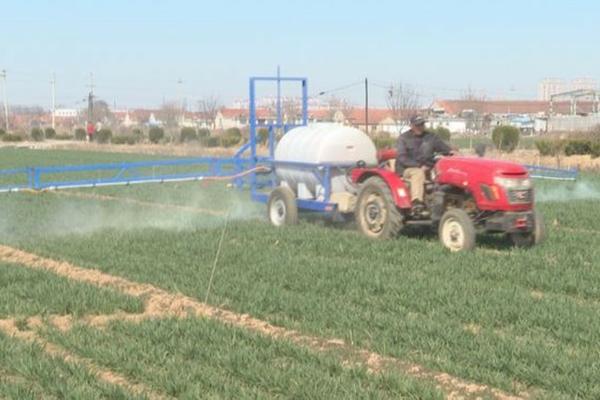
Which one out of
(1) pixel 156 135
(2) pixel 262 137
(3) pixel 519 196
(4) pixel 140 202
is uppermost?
(1) pixel 156 135

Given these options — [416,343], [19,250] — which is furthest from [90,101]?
[416,343]

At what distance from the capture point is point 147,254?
10.7m

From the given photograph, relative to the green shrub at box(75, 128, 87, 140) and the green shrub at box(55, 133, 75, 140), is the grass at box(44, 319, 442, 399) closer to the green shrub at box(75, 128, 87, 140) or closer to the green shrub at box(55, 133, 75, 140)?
the green shrub at box(75, 128, 87, 140)

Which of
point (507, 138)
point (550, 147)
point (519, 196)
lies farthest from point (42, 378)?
point (507, 138)

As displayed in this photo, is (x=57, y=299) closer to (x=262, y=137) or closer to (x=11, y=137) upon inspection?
(x=262, y=137)

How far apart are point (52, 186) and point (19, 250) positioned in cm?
662

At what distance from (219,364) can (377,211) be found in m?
6.28

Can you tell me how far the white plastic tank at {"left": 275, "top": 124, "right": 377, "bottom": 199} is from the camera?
1297 centimetres

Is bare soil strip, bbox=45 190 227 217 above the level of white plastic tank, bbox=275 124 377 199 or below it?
below

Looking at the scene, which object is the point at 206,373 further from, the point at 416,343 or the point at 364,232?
the point at 364,232

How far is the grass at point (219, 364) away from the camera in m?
5.24

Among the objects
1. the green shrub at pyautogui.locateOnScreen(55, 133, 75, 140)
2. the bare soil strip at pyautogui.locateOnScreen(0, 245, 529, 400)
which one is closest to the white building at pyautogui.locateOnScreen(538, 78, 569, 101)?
the green shrub at pyautogui.locateOnScreen(55, 133, 75, 140)

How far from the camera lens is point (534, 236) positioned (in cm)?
1100

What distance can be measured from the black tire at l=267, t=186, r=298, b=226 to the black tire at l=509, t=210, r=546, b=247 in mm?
3814
